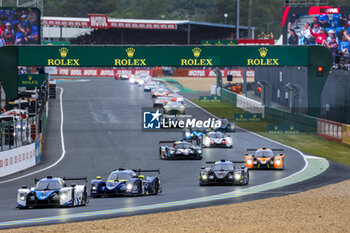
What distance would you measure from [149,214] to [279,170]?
47.2 ft

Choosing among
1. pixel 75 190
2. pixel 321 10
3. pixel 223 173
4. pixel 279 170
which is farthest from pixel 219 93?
pixel 75 190

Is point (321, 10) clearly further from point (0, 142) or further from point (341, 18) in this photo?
point (0, 142)

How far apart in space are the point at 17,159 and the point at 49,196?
45.8ft

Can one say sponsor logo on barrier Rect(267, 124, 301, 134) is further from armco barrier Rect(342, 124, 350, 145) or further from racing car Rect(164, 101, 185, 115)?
racing car Rect(164, 101, 185, 115)

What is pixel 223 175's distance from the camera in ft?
104

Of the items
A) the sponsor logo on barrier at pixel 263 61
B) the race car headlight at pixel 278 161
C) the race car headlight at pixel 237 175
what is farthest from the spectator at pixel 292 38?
the race car headlight at pixel 237 175

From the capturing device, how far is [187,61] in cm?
5356

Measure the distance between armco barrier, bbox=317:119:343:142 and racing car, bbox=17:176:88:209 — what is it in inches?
1073

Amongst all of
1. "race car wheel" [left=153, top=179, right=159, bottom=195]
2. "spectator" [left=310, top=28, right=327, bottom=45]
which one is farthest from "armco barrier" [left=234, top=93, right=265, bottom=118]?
"race car wheel" [left=153, top=179, right=159, bottom=195]

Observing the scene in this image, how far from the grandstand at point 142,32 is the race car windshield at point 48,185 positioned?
4314 inches

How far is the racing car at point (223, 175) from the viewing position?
→ 3159 centimetres

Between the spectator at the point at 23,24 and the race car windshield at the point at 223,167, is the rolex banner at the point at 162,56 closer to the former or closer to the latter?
the spectator at the point at 23,24

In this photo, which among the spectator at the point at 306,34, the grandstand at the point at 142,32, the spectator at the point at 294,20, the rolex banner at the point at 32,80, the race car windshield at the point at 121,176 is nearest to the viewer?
the race car windshield at the point at 121,176

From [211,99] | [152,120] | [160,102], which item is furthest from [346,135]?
[211,99]
